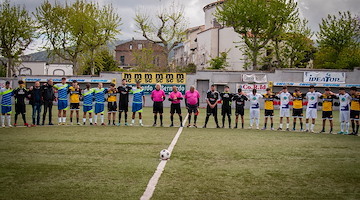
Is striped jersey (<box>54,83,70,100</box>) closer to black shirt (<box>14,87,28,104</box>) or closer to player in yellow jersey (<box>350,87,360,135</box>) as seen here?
black shirt (<box>14,87,28,104</box>)

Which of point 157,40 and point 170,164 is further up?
point 157,40

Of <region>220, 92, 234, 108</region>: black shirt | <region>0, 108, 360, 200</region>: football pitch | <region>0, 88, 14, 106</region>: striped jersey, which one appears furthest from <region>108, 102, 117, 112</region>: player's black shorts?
<region>220, 92, 234, 108</region>: black shirt

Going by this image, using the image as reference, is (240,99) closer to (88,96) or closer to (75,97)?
(88,96)

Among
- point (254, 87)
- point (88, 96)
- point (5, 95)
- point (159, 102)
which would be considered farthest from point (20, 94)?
point (254, 87)

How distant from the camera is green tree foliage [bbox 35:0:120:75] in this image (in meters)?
50.6

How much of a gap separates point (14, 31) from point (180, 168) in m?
47.1

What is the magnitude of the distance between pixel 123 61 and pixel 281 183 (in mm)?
110569

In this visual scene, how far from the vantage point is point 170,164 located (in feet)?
28.7

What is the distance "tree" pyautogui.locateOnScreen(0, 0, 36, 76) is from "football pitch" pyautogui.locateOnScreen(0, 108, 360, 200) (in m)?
39.6

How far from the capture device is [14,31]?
48.9 m

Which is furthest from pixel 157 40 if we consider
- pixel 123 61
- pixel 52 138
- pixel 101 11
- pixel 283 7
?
pixel 123 61

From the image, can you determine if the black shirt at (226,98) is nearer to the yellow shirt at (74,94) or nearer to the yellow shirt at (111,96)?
the yellow shirt at (111,96)

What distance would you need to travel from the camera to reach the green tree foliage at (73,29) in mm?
50562

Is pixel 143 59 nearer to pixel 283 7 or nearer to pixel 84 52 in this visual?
pixel 84 52
